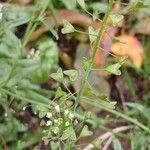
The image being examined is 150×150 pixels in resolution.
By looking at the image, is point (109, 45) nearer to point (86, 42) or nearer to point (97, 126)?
point (86, 42)

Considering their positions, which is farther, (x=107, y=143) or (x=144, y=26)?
(x=144, y=26)

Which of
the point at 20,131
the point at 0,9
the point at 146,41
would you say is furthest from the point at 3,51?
the point at 146,41

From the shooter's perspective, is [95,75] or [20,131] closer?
[20,131]

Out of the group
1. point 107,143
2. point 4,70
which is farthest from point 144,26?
point 4,70

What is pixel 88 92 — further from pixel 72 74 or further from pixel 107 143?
pixel 107 143

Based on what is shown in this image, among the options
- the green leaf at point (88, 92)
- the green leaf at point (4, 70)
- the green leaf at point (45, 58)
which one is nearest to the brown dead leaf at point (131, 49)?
the green leaf at point (45, 58)

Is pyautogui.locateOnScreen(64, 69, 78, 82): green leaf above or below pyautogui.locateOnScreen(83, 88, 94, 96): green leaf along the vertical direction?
above

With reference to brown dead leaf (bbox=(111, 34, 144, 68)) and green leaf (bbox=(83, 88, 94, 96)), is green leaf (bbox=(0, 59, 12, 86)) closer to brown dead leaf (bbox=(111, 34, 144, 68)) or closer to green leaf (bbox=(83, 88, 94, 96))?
green leaf (bbox=(83, 88, 94, 96))

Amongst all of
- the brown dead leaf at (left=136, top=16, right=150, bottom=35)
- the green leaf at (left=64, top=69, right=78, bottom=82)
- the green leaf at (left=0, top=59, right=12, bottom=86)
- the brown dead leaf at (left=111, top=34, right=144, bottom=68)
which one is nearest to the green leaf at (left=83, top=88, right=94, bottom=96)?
the green leaf at (left=64, top=69, right=78, bottom=82)
